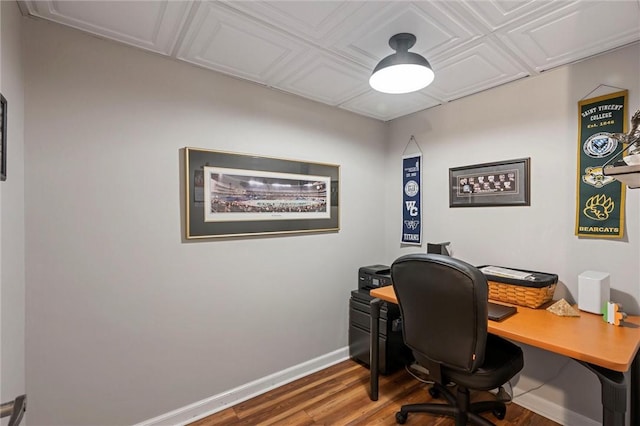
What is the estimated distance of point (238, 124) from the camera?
6.99ft

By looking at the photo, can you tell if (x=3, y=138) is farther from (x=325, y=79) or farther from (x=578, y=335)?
(x=578, y=335)

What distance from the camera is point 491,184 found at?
7.50 ft

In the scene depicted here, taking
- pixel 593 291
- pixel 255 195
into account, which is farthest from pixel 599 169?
pixel 255 195

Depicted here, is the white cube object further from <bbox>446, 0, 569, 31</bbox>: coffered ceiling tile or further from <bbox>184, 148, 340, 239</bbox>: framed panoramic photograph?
<bbox>184, 148, 340, 239</bbox>: framed panoramic photograph

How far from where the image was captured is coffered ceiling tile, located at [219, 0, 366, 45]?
1.36 m

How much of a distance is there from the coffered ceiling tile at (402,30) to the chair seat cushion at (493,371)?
1782 mm

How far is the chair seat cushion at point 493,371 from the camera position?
58.9 inches

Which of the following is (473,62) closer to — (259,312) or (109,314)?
(259,312)

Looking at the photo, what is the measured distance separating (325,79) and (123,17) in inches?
47.9

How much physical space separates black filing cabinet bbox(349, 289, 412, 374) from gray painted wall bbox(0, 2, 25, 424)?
7.09ft

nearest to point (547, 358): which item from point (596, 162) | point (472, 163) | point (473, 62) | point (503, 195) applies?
point (503, 195)

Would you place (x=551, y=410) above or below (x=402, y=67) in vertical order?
below

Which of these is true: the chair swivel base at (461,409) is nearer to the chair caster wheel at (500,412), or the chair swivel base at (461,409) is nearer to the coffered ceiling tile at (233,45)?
the chair caster wheel at (500,412)

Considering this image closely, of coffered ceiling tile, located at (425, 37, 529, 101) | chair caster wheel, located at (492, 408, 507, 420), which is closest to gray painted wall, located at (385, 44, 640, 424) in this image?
coffered ceiling tile, located at (425, 37, 529, 101)
